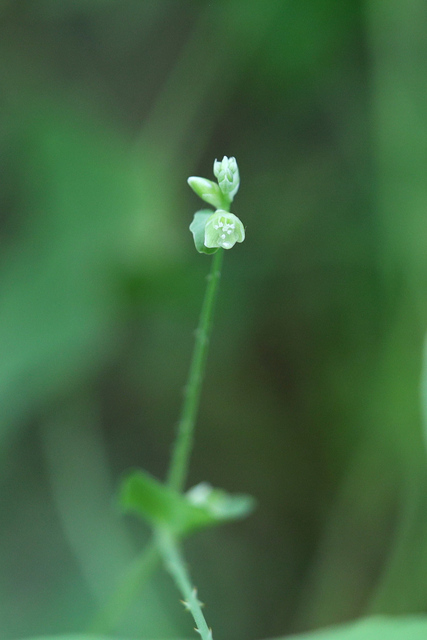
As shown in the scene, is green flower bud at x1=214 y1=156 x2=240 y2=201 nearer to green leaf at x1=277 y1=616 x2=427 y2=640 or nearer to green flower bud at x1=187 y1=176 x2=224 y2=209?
green flower bud at x1=187 y1=176 x2=224 y2=209

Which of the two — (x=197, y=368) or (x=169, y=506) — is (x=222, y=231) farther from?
(x=169, y=506)

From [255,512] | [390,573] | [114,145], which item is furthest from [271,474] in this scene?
[114,145]

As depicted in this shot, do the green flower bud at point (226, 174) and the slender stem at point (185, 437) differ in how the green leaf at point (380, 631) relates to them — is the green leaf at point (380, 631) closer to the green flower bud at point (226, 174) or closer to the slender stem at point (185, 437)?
the slender stem at point (185, 437)

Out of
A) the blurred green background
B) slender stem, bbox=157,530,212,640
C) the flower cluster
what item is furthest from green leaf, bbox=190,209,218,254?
the blurred green background

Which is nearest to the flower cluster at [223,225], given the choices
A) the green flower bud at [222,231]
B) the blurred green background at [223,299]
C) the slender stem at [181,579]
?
the green flower bud at [222,231]

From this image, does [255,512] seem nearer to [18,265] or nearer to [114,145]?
[18,265]

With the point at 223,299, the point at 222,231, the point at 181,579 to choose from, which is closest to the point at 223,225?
the point at 222,231
